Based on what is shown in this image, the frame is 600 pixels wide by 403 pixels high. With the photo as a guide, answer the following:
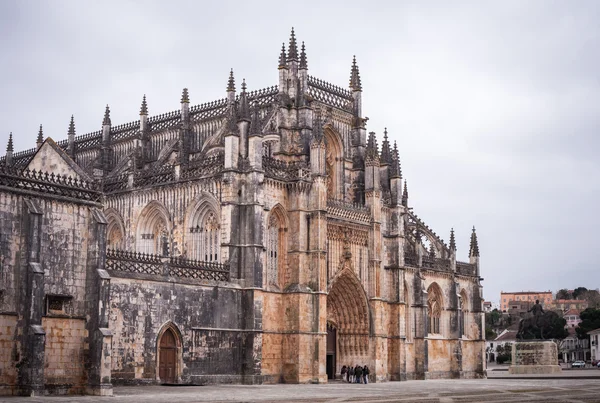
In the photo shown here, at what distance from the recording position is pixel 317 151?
5153cm

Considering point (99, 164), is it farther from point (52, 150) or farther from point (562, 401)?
point (562, 401)

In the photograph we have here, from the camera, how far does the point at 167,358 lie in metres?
42.8

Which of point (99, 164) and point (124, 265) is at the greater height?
point (99, 164)

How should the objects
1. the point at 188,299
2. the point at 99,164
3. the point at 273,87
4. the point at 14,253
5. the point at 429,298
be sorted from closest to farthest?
the point at 14,253, the point at 188,299, the point at 273,87, the point at 99,164, the point at 429,298

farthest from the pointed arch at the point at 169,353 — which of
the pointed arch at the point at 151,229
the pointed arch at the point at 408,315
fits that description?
the pointed arch at the point at 408,315

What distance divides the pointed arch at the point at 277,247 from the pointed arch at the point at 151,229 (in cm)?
653

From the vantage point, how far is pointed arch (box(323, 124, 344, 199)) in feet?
189

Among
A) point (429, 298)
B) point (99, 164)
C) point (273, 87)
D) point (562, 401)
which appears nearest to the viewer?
point (562, 401)

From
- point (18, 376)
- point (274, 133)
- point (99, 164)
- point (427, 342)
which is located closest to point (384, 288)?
point (427, 342)

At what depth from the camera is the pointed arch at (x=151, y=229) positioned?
52469 mm

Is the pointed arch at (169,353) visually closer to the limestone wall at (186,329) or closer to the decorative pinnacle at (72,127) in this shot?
the limestone wall at (186,329)

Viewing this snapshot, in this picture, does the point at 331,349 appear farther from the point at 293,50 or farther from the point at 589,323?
the point at 589,323

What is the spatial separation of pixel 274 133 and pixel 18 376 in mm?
25122

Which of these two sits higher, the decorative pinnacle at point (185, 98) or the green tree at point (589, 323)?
the decorative pinnacle at point (185, 98)
